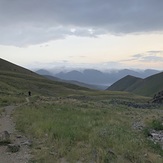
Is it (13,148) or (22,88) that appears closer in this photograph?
(13,148)

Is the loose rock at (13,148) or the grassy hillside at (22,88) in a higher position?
the grassy hillside at (22,88)

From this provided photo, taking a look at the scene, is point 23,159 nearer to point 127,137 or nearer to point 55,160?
point 55,160

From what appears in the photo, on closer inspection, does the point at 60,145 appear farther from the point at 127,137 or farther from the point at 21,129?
the point at 21,129

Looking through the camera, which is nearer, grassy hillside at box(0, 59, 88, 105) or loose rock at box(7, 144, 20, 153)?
loose rock at box(7, 144, 20, 153)

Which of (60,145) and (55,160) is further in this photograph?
(60,145)

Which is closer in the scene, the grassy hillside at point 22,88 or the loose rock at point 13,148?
the loose rock at point 13,148

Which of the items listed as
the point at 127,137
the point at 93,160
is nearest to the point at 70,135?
the point at 127,137

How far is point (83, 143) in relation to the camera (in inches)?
572

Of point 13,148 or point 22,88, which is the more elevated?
point 22,88

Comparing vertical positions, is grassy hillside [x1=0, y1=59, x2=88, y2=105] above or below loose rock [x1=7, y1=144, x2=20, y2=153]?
above

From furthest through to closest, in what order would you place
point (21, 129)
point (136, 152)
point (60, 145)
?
point (21, 129), point (60, 145), point (136, 152)

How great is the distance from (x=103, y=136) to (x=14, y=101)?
105 feet

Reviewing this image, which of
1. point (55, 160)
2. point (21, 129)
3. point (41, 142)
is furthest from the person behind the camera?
point (21, 129)

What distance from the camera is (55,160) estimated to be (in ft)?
38.3
